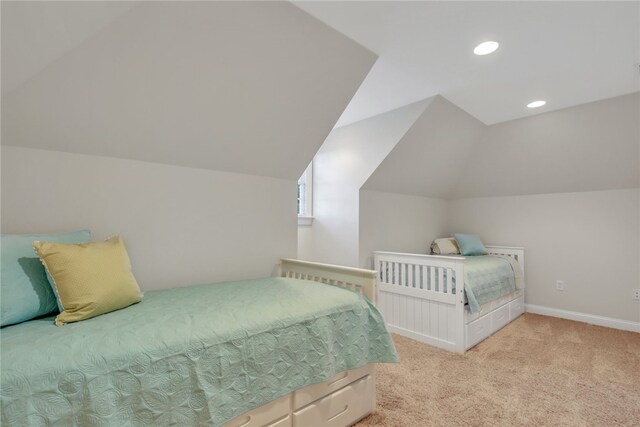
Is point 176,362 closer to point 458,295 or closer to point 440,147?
point 458,295

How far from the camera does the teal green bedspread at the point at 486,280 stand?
8.53ft

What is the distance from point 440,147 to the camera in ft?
10.8

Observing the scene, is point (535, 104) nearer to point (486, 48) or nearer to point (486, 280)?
point (486, 48)

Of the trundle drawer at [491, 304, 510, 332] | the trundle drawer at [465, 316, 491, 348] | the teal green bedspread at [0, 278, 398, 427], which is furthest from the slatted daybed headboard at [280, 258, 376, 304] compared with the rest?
the trundle drawer at [491, 304, 510, 332]

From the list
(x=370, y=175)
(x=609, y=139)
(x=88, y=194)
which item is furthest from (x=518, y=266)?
(x=88, y=194)

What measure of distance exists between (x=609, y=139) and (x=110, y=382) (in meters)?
4.16

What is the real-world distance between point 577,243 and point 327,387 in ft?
11.4

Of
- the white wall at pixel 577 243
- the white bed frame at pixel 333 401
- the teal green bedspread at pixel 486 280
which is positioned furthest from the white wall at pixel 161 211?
the white wall at pixel 577 243

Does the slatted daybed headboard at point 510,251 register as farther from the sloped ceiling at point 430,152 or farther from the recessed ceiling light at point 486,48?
the recessed ceiling light at point 486,48

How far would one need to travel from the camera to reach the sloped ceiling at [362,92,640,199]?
280 cm

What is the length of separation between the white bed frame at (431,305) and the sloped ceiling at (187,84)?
5.38 ft

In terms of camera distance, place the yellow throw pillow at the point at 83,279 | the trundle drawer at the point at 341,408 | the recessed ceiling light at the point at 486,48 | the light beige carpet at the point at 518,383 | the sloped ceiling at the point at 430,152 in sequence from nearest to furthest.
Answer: the yellow throw pillow at the point at 83,279
the trundle drawer at the point at 341,408
the light beige carpet at the point at 518,383
the recessed ceiling light at the point at 486,48
the sloped ceiling at the point at 430,152

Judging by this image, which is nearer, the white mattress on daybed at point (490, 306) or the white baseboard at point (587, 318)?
the white mattress on daybed at point (490, 306)

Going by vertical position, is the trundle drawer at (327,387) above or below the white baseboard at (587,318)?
above
